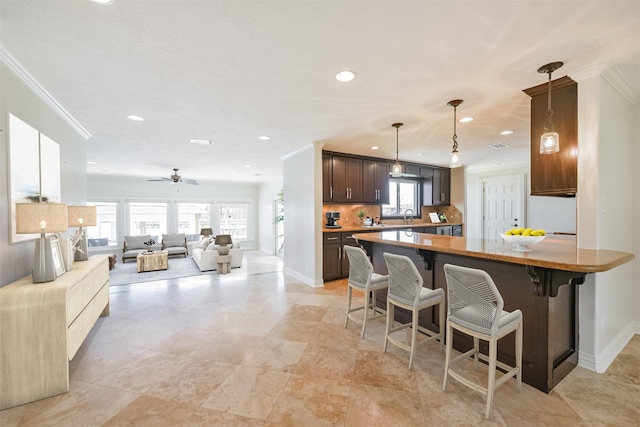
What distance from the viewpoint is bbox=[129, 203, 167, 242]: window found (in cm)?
860

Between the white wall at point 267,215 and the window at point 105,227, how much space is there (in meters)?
4.51

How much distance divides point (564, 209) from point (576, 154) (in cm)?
478

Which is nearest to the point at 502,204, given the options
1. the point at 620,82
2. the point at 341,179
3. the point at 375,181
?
the point at 375,181

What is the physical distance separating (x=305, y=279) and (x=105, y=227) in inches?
280

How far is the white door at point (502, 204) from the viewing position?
659 centimetres

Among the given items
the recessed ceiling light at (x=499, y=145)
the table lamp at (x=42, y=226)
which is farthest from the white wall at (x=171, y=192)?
the recessed ceiling light at (x=499, y=145)

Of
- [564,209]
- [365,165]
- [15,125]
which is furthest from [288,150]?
[564,209]

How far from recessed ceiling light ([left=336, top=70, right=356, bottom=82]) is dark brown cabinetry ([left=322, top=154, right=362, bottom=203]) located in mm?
2838

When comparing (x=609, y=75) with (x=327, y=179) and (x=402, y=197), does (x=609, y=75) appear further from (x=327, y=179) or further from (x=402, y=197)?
(x=402, y=197)

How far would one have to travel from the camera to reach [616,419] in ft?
5.65

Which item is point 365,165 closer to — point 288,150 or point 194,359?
point 288,150

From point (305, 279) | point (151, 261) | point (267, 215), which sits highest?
point (267, 215)

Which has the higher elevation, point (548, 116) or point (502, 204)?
point (548, 116)

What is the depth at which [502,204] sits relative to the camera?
692 cm
